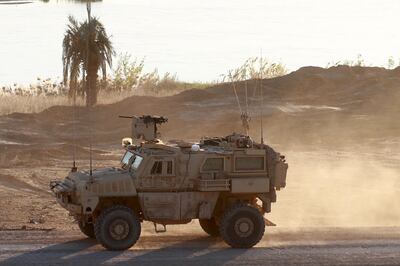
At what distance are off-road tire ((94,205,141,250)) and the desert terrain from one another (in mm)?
280

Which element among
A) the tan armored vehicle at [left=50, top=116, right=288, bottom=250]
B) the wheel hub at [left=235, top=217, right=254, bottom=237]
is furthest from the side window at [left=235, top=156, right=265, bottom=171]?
the wheel hub at [left=235, top=217, right=254, bottom=237]

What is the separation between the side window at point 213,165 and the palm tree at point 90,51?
22610mm

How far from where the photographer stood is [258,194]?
21047mm

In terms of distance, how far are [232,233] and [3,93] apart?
33874 millimetres

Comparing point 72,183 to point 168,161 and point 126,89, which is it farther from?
point 126,89

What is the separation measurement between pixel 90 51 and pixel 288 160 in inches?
420

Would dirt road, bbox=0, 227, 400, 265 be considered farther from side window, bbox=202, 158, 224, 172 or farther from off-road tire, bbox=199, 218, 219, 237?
side window, bbox=202, 158, 224, 172

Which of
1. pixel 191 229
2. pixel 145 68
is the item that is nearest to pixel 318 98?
pixel 145 68

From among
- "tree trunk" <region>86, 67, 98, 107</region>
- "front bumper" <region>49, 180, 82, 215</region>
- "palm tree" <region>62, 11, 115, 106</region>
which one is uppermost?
"palm tree" <region>62, 11, 115, 106</region>

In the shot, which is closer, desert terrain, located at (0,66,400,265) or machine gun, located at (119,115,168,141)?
desert terrain, located at (0,66,400,265)

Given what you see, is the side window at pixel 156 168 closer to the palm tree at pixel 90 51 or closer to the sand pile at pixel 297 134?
the sand pile at pixel 297 134

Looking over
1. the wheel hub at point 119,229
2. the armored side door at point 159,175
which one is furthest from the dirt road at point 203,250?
the armored side door at point 159,175

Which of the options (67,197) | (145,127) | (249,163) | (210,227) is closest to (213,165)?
(249,163)

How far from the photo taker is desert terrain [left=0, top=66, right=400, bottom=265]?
20.7 m
